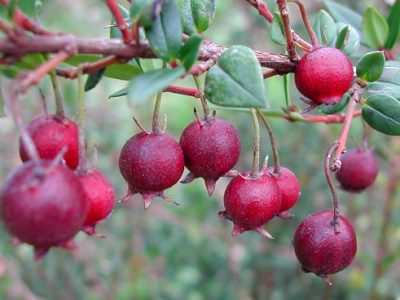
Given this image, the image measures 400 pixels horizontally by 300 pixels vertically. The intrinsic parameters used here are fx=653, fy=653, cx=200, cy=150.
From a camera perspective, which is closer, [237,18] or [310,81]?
[310,81]

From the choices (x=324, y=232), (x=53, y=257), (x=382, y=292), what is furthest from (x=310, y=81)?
(x=53, y=257)

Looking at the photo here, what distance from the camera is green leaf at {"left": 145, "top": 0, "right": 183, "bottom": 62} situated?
3.73 feet

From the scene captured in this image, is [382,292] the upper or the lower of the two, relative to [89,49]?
lower

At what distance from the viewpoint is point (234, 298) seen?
3.34 meters

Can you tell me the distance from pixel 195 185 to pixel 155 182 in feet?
8.58

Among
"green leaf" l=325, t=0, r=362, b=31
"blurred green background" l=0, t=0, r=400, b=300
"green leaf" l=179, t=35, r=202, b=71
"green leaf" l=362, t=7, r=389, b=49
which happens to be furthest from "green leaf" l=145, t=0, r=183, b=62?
"blurred green background" l=0, t=0, r=400, b=300

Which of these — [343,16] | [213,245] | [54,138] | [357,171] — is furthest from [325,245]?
[213,245]

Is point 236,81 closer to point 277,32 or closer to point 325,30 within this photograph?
point 277,32

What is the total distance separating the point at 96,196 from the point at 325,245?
565mm

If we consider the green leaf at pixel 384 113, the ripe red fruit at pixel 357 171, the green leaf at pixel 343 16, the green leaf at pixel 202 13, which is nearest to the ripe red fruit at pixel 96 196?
the green leaf at pixel 202 13

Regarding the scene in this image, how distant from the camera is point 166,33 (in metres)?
1.16

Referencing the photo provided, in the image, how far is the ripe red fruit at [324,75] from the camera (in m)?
1.29

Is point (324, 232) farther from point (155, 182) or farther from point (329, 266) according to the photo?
point (155, 182)

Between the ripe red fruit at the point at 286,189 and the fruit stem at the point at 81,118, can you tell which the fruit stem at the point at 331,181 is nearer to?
the ripe red fruit at the point at 286,189
